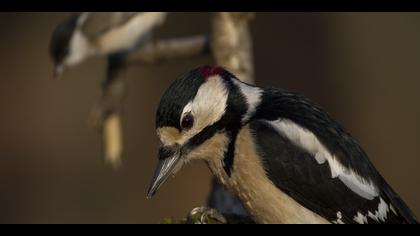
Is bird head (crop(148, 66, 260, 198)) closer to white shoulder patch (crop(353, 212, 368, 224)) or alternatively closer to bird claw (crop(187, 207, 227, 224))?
bird claw (crop(187, 207, 227, 224))

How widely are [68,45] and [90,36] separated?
0.21 meters

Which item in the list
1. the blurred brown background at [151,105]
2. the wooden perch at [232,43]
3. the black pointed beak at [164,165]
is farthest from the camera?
the blurred brown background at [151,105]

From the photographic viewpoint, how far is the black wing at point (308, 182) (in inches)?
136

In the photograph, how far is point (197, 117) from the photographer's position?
133 inches

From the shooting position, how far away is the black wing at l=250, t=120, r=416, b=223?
3.45 meters

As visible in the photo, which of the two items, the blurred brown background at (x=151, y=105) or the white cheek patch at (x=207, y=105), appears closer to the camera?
the white cheek patch at (x=207, y=105)

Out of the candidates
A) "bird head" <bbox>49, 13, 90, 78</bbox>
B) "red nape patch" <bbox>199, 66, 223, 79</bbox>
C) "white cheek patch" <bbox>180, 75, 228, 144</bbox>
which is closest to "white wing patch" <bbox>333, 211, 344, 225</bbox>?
"white cheek patch" <bbox>180, 75, 228, 144</bbox>

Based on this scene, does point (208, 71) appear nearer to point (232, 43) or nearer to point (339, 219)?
point (339, 219)

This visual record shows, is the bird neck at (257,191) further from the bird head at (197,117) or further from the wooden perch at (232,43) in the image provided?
the wooden perch at (232,43)

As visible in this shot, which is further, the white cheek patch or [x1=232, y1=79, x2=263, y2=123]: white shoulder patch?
[x1=232, y1=79, x2=263, y2=123]: white shoulder patch

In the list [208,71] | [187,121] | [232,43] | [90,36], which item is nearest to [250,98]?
[208,71]

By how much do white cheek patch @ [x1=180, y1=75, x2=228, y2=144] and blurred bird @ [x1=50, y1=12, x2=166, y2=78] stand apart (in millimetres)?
3327

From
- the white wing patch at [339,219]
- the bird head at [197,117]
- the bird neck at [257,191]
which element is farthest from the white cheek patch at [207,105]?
the white wing patch at [339,219]
